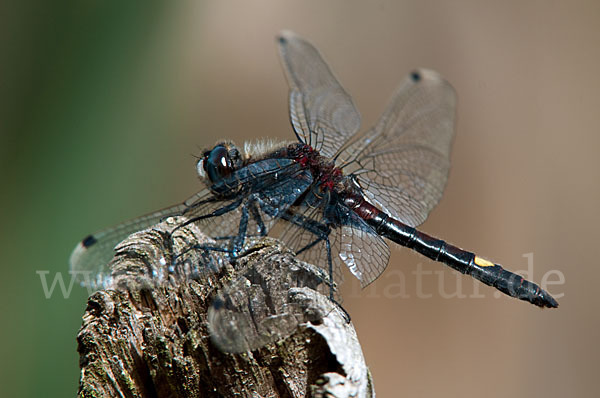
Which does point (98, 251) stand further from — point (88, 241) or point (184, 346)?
point (184, 346)

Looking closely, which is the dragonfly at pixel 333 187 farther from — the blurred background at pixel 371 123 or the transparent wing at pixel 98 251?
the blurred background at pixel 371 123

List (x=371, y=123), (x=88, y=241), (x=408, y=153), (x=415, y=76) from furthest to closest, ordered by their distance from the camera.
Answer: (x=371, y=123)
(x=415, y=76)
(x=408, y=153)
(x=88, y=241)

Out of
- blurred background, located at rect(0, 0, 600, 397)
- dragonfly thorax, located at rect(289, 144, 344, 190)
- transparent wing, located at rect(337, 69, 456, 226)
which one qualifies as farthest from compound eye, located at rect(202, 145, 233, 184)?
blurred background, located at rect(0, 0, 600, 397)

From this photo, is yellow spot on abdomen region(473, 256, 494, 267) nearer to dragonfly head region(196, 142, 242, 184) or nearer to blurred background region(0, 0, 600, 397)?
blurred background region(0, 0, 600, 397)

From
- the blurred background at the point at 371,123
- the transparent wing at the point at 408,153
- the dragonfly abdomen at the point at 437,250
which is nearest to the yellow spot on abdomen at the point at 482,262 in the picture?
the dragonfly abdomen at the point at 437,250

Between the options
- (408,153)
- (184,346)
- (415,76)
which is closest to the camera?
(184,346)

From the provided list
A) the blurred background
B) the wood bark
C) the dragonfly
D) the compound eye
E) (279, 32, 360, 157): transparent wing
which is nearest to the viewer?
the wood bark

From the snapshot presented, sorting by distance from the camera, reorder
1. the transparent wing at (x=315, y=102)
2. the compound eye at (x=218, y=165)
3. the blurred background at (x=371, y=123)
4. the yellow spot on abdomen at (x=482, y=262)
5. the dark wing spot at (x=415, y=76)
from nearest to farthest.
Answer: the compound eye at (x=218, y=165) < the yellow spot on abdomen at (x=482, y=262) < the transparent wing at (x=315, y=102) < the dark wing spot at (x=415, y=76) < the blurred background at (x=371, y=123)

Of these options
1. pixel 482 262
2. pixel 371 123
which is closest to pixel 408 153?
pixel 482 262
